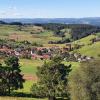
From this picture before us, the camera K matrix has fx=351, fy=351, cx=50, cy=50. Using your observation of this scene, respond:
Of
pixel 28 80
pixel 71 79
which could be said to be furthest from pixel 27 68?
pixel 71 79

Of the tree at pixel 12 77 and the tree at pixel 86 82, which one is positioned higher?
the tree at pixel 86 82

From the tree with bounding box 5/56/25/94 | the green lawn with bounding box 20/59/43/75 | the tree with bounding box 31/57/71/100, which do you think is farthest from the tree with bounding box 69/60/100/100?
the green lawn with bounding box 20/59/43/75

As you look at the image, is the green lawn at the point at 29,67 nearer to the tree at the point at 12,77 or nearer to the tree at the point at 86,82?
the tree at the point at 12,77

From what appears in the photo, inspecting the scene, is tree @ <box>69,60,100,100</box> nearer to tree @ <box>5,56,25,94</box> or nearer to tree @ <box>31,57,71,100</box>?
tree @ <box>31,57,71,100</box>

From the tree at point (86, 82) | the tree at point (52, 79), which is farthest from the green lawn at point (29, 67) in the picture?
the tree at point (86, 82)

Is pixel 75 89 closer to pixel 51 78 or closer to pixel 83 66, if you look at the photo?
pixel 83 66

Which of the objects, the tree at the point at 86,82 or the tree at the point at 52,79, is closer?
the tree at the point at 86,82
